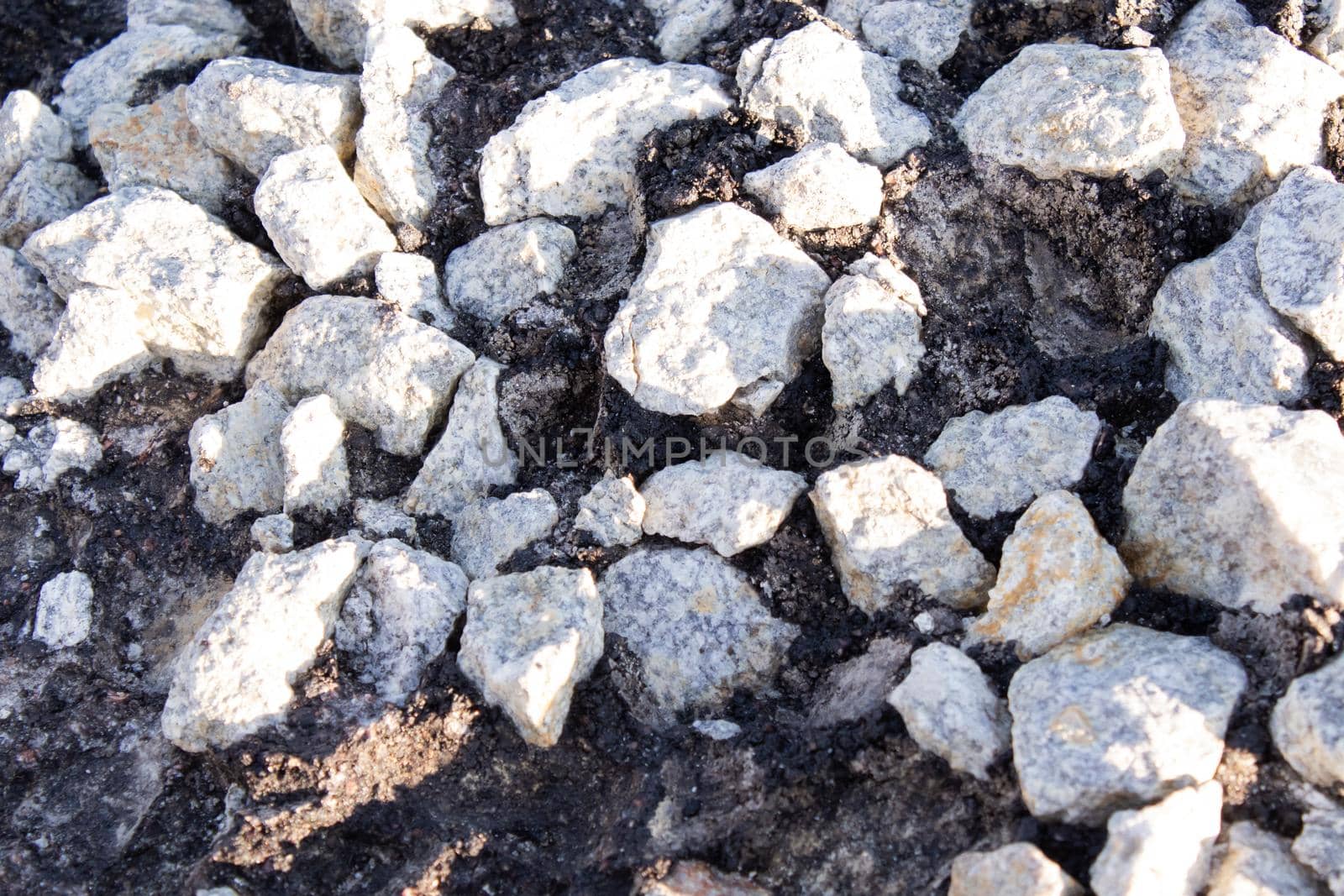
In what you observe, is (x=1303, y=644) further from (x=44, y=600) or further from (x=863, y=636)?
(x=44, y=600)

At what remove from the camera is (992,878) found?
7.62ft

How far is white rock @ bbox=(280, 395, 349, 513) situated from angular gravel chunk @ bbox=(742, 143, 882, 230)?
1.55m

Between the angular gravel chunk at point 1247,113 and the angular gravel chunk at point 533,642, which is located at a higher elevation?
the angular gravel chunk at point 1247,113

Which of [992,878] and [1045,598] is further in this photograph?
[1045,598]

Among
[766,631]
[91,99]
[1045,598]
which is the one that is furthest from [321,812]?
[91,99]

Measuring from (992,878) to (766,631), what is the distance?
37.1 inches

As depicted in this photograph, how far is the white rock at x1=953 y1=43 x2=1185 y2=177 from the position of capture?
3.29 m

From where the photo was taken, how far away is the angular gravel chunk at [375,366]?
11.4 ft

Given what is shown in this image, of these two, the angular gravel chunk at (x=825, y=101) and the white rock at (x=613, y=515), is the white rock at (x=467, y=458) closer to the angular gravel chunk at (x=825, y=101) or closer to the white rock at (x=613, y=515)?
the white rock at (x=613, y=515)

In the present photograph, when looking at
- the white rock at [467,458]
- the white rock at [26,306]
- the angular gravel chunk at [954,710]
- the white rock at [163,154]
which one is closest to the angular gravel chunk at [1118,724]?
the angular gravel chunk at [954,710]

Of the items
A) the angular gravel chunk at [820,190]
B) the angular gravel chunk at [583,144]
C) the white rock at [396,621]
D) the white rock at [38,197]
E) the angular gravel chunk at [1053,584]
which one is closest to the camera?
the angular gravel chunk at [1053,584]

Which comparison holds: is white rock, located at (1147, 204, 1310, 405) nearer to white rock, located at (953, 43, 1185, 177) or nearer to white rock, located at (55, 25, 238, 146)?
white rock, located at (953, 43, 1185, 177)

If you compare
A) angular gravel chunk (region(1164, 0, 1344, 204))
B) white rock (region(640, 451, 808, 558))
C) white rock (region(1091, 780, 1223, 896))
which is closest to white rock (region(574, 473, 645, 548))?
white rock (region(640, 451, 808, 558))

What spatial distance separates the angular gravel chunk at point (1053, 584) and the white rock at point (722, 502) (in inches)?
25.4
